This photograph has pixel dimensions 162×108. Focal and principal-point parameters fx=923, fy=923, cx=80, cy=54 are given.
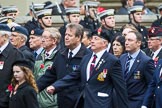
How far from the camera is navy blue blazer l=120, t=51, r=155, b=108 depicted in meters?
15.5

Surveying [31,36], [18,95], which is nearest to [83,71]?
[18,95]

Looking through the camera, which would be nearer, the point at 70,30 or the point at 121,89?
the point at 121,89

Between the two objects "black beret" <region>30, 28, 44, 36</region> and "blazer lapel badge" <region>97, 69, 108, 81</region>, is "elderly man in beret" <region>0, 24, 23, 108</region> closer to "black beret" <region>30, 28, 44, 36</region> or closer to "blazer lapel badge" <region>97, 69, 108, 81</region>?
"blazer lapel badge" <region>97, 69, 108, 81</region>

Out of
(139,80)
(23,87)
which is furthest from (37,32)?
(23,87)

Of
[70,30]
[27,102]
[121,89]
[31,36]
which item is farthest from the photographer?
[31,36]

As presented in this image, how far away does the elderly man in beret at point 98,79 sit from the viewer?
14.7 m

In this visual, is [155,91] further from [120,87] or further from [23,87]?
[23,87]

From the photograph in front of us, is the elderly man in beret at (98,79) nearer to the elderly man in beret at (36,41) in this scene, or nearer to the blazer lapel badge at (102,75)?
the blazer lapel badge at (102,75)

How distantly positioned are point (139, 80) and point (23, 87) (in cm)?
252

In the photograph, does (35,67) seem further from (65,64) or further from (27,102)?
(27,102)

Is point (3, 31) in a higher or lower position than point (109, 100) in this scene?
higher

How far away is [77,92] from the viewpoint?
51.2 ft

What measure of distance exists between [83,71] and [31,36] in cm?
306

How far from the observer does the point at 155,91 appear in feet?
47.7
